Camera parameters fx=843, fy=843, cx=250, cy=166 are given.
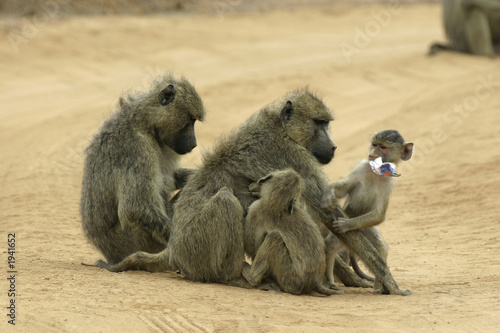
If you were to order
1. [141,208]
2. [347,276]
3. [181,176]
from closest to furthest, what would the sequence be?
[141,208] → [347,276] → [181,176]

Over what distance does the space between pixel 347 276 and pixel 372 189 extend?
2.96 ft

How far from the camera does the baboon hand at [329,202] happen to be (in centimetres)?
693

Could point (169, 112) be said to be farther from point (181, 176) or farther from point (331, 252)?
point (331, 252)

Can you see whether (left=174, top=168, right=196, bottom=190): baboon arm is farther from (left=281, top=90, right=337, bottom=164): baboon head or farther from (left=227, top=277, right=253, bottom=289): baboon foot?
(left=227, top=277, right=253, bottom=289): baboon foot

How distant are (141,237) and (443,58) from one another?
535 inches

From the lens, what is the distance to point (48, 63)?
17625mm

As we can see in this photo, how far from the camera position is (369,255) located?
7.00 meters

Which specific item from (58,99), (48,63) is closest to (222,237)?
(58,99)

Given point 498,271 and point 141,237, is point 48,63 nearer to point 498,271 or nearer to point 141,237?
point 141,237

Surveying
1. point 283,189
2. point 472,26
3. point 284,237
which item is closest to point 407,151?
point 283,189

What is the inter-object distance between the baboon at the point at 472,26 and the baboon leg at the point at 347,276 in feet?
42.2

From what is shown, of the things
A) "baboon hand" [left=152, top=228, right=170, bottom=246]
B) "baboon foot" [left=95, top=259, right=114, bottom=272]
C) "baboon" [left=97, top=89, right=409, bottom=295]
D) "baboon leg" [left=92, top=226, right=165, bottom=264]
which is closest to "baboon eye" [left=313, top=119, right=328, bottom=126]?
"baboon" [left=97, top=89, right=409, bottom=295]

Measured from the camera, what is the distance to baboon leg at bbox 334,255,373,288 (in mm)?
7562

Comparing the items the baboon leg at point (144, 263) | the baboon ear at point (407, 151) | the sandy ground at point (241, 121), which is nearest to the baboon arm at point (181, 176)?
the baboon leg at point (144, 263)
